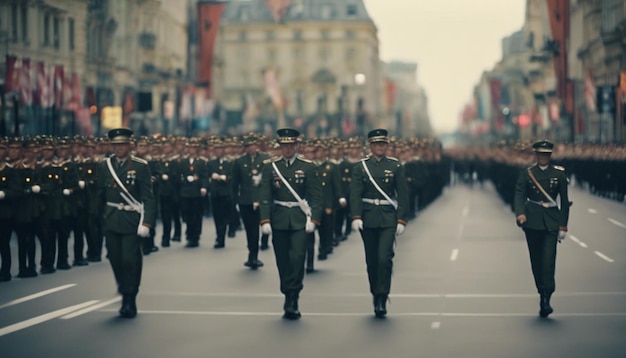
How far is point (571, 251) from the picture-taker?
24594mm

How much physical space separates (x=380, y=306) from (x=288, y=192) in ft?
5.53

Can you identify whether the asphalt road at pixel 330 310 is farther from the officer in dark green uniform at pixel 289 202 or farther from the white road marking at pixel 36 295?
the officer in dark green uniform at pixel 289 202

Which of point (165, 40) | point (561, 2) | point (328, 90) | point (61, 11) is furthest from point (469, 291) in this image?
point (328, 90)

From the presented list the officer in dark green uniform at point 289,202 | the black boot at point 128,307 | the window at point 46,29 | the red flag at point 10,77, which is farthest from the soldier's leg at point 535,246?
the window at point 46,29

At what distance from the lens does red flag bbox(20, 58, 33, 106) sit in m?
39.7

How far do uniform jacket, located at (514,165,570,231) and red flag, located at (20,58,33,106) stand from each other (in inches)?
1027

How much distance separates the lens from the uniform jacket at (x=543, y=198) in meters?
15.4

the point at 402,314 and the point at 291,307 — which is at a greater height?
the point at 291,307

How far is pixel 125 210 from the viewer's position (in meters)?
15.1

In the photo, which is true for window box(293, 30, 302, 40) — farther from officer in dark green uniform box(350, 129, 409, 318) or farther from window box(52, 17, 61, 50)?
officer in dark green uniform box(350, 129, 409, 318)

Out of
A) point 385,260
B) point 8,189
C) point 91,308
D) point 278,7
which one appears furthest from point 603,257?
point 278,7

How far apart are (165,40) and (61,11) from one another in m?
30.6

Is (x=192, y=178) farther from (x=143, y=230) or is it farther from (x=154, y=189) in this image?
(x=143, y=230)

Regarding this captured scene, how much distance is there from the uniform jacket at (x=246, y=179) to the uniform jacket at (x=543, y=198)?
22.5 ft
